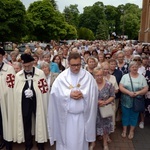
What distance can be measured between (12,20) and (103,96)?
23994 mm

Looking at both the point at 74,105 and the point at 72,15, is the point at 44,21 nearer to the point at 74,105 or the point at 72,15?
the point at 74,105

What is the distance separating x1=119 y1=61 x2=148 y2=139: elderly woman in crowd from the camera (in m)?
5.73

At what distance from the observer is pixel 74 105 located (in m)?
4.14

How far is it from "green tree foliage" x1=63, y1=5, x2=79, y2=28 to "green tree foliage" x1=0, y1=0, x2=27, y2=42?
59.4 metres

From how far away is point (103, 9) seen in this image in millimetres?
93312

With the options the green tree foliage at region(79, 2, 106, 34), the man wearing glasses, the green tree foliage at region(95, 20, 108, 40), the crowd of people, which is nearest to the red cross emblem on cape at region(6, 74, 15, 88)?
the crowd of people

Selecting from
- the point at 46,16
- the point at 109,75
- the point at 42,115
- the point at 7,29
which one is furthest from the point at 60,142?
the point at 46,16

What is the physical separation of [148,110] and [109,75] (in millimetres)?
1592

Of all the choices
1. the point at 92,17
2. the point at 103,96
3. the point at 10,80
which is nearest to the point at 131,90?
the point at 103,96

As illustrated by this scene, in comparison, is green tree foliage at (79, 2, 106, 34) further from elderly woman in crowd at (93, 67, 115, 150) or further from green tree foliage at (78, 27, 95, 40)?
elderly woman in crowd at (93, 67, 115, 150)

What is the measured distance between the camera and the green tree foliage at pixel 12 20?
86.7ft

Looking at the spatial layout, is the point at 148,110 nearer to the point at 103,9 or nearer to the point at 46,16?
the point at 46,16

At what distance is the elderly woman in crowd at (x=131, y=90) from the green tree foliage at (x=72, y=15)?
272 ft

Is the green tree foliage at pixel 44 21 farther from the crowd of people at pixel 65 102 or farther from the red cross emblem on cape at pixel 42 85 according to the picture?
the red cross emblem on cape at pixel 42 85
